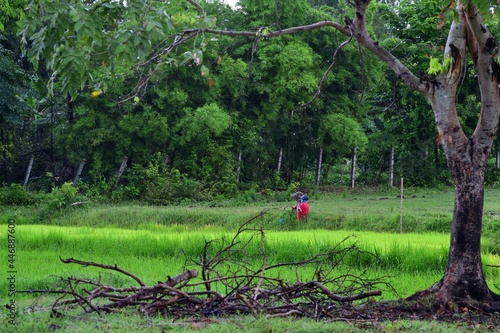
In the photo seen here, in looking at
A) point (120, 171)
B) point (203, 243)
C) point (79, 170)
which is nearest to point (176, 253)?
point (203, 243)

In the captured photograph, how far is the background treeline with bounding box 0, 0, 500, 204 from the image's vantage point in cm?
2167

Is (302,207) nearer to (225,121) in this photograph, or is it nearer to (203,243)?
(203,243)

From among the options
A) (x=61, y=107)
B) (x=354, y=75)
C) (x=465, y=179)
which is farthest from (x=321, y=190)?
(x=465, y=179)

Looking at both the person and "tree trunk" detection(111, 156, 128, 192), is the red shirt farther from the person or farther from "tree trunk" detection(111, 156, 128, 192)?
"tree trunk" detection(111, 156, 128, 192)

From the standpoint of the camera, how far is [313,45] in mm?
26047

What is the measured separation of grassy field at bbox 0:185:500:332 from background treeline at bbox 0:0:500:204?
402cm

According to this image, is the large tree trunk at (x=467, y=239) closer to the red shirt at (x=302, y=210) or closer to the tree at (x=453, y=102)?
the tree at (x=453, y=102)

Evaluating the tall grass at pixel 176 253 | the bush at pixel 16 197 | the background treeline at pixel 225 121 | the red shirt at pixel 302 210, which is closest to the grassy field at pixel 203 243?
the tall grass at pixel 176 253

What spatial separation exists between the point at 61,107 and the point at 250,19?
7.84 metres

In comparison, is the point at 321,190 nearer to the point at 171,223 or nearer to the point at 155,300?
the point at 171,223

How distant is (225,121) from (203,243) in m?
11.8

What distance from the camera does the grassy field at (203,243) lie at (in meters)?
5.15

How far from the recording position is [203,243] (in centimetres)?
1054

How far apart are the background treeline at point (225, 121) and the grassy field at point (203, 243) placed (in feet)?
13.2
